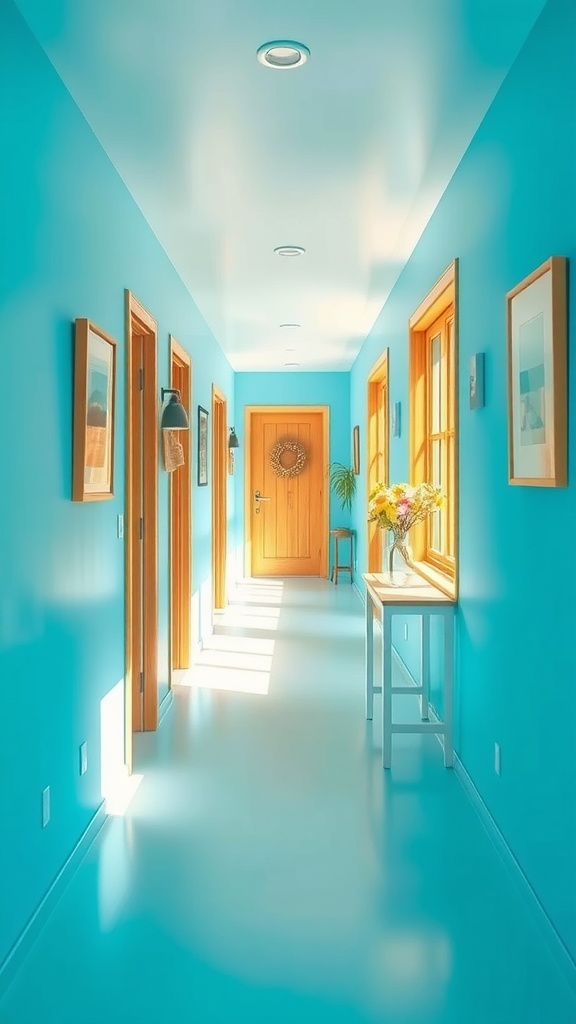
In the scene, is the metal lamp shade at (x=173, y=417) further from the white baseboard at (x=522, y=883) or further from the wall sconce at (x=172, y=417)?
the white baseboard at (x=522, y=883)

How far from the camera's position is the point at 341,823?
293 cm

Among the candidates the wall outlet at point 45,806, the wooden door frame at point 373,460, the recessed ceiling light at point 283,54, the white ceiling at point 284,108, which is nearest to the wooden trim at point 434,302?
the white ceiling at point 284,108

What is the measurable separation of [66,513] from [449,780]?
6.42 feet

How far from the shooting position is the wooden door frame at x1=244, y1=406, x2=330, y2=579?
9883mm

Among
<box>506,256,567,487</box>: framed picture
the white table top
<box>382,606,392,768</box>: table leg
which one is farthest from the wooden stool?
<box>506,256,567,487</box>: framed picture

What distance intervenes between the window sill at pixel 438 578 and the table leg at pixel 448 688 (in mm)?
117

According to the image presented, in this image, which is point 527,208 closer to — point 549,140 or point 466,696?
point 549,140

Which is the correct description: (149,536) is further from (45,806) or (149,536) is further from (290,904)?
(290,904)

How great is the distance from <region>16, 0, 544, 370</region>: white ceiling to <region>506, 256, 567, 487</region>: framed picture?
2.54 ft

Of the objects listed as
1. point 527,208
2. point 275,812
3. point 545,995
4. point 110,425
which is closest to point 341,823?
point 275,812

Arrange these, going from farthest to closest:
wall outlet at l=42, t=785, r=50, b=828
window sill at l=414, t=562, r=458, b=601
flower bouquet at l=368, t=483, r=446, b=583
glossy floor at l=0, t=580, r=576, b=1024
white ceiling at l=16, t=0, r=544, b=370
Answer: flower bouquet at l=368, t=483, r=446, b=583, window sill at l=414, t=562, r=458, b=601, wall outlet at l=42, t=785, r=50, b=828, white ceiling at l=16, t=0, r=544, b=370, glossy floor at l=0, t=580, r=576, b=1024

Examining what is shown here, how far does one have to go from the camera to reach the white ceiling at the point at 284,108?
2205mm

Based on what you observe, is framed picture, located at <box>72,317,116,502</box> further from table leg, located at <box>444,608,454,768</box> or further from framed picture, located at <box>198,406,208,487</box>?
framed picture, located at <box>198,406,208,487</box>

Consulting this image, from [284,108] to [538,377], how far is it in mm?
1388
